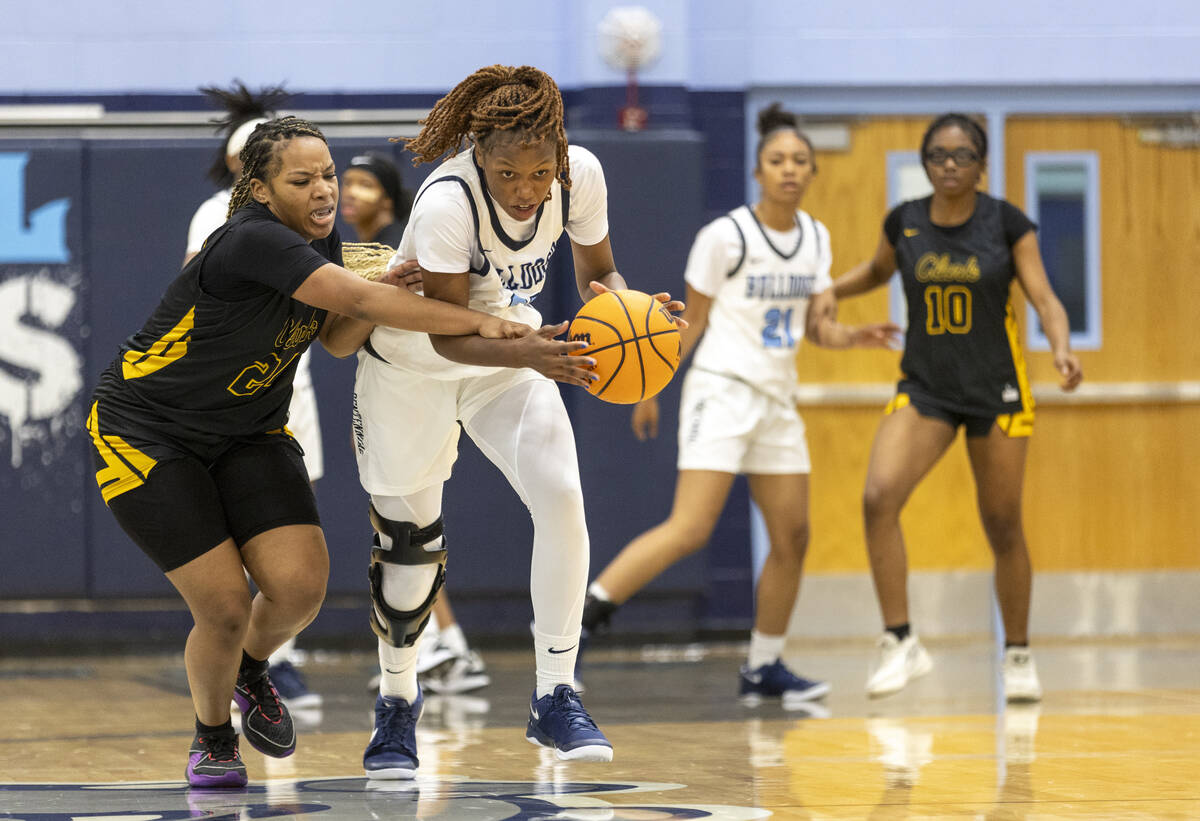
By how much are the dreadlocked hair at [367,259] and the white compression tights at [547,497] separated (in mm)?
496

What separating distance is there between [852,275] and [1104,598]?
3.16m

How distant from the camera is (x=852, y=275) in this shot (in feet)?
20.9

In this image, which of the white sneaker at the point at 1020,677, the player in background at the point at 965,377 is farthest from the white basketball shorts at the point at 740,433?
the white sneaker at the point at 1020,677

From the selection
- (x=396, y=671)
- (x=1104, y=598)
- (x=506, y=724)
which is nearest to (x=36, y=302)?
(x=506, y=724)

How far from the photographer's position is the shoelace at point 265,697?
4.07m

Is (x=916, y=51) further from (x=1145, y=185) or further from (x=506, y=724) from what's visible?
(x=506, y=724)

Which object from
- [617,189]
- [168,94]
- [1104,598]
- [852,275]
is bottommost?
[1104,598]

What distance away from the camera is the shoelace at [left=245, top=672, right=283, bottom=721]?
407 cm

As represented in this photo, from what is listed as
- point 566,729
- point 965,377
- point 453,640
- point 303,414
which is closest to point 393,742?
point 566,729

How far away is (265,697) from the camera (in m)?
4.09

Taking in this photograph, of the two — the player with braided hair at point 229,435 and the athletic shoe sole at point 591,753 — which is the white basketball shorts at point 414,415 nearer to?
the player with braided hair at point 229,435

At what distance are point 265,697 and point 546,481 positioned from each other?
100 cm

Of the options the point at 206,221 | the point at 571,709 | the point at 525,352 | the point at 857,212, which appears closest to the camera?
the point at 525,352

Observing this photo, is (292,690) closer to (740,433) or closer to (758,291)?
(740,433)
